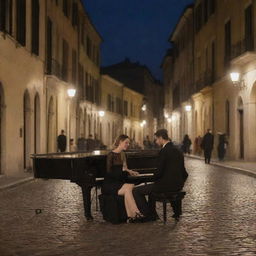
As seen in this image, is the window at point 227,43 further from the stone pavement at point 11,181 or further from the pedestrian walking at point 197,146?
the stone pavement at point 11,181

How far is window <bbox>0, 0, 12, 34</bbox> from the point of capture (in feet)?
66.2

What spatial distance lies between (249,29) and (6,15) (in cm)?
1228

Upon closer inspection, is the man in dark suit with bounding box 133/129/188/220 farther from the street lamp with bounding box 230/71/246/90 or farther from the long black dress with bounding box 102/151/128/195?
the street lamp with bounding box 230/71/246/90

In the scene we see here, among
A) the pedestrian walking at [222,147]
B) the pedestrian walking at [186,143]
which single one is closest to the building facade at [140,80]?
the pedestrian walking at [186,143]

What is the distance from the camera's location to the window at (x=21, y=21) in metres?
22.7

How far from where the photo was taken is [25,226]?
9.65 m

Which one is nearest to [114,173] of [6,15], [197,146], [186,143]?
[6,15]

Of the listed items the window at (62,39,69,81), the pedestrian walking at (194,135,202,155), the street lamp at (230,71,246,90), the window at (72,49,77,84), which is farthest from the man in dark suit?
the pedestrian walking at (194,135,202,155)

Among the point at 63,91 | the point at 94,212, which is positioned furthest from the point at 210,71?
the point at 94,212

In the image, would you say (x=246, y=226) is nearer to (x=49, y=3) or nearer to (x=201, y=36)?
(x=49, y=3)

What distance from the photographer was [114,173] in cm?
1018

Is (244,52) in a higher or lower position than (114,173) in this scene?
higher

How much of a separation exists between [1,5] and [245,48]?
40.3ft

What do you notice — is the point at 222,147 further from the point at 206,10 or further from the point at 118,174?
the point at 118,174
